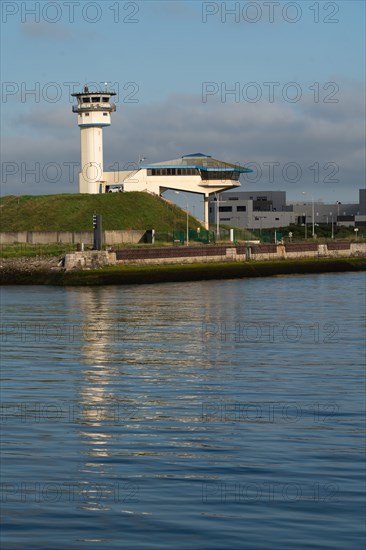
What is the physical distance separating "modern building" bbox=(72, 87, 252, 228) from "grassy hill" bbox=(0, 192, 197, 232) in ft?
7.86

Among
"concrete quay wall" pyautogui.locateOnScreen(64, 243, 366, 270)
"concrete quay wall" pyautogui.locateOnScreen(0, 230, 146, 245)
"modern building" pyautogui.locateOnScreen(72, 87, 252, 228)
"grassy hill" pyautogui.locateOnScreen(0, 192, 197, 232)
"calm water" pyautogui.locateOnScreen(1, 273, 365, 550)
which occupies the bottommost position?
"calm water" pyautogui.locateOnScreen(1, 273, 365, 550)

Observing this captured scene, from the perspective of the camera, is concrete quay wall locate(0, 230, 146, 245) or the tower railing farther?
the tower railing

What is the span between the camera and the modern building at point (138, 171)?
134m

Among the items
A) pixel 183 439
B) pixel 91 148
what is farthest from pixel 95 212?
pixel 183 439

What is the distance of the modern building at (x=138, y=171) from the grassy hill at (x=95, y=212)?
2396 mm

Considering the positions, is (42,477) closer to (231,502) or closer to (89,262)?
(231,502)

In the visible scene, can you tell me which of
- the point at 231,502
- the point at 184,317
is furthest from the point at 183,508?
the point at 184,317

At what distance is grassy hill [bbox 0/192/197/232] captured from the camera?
433 feet

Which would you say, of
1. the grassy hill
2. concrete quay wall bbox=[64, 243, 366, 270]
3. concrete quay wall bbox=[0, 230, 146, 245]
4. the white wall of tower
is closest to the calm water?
concrete quay wall bbox=[64, 243, 366, 270]

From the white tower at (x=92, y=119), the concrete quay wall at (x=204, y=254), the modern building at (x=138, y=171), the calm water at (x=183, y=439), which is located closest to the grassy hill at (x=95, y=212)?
the modern building at (x=138, y=171)

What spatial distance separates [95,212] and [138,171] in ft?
32.8

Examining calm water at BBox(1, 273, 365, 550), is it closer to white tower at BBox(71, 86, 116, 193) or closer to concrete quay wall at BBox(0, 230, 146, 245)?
concrete quay wall at BBox(0, 230, 146, 245)

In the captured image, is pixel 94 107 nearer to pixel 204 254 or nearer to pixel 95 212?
pixel 95 212

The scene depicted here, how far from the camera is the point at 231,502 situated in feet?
52.9
